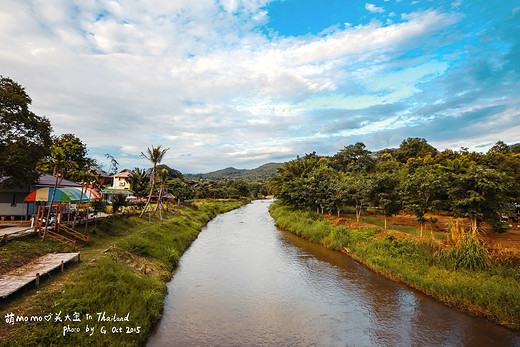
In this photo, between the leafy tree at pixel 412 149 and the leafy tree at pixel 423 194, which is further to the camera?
the leafy tree at pixel 412 149

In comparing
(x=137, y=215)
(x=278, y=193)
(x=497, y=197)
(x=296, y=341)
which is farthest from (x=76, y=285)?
(x=278, y=193)

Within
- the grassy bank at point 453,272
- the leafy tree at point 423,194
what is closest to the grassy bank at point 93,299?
the grassy bank at point 453,272

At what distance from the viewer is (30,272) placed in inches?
410

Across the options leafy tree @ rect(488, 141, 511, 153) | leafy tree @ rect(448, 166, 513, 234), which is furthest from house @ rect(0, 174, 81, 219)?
leafy tree @ rect(488, 141, 511, 153)

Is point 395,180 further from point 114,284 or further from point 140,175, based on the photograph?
point 140,175

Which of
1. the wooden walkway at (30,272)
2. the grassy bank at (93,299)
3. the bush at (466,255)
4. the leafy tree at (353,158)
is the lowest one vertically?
the grassy bank at (93,299)

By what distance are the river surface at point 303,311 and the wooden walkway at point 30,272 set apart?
5362 millimetres

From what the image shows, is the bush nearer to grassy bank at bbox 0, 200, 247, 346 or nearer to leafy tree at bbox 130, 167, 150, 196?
grassy bank at bbox 0, 200, 247, 346

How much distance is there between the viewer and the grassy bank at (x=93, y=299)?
26.6 ft

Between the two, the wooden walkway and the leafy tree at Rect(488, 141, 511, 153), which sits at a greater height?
the leafy tree at Rect(488, 141, 511, 153)

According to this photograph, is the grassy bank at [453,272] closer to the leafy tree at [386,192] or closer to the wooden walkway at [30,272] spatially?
the leafy tree at [386,192]

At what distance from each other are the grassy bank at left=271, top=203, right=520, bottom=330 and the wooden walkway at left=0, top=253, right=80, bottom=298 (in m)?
20.0

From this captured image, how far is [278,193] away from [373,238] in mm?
30343

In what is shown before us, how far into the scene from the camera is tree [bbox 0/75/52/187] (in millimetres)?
17453
